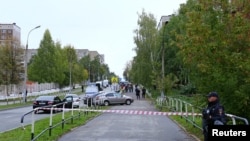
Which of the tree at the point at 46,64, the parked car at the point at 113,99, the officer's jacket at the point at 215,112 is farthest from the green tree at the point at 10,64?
the officer's jacket at the point at 215,112

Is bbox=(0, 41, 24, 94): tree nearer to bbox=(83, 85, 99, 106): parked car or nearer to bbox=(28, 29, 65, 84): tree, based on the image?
bbox=(83, 85, 99, 106): parked car

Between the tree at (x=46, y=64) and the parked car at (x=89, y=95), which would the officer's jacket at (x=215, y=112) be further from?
the tree at (x=46, y=64)

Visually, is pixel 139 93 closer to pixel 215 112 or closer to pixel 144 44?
pixel 144 44

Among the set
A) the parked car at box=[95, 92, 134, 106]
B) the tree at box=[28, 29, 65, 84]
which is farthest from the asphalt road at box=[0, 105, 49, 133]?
the tree at box=[28, 29, 65, 84]

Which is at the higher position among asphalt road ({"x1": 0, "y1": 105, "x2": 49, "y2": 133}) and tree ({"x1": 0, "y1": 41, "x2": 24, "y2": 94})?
tree ({"x1": 0, "y1": 41, "x2": 24, "y2": 94})

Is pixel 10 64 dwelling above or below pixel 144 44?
below

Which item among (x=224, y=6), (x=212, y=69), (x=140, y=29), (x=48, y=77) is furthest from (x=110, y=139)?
(x=48, y=77)

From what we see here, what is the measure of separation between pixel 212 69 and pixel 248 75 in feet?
4.07

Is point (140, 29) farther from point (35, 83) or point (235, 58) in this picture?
point (235, 58)

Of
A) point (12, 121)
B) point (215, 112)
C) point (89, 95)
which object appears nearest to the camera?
point (215, 112)

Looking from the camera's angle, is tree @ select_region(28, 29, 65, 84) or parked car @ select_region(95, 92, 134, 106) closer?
parked car @ select_region(95, 92, 134, 106)

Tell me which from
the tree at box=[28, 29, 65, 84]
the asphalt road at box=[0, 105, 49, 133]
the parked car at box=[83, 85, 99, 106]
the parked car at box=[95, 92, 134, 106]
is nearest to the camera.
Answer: the asphalt road at box=[0, 105, 49, 133]

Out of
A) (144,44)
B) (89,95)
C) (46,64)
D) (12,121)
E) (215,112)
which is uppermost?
(144,44)

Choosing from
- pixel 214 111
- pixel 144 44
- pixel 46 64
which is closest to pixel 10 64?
pixel 46 64
